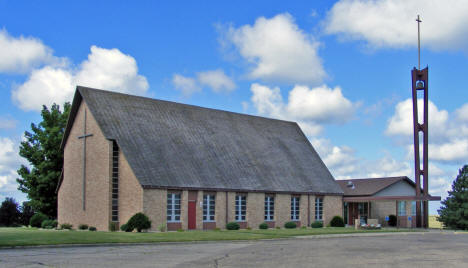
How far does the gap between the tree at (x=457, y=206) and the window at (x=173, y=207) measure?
25011mm

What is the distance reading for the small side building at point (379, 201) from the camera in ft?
164

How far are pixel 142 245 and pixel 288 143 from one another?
2923 centimetres

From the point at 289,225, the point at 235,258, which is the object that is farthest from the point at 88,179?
the point at 235,258

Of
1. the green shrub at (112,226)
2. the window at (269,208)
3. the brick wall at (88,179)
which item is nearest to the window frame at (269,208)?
the window at (269,208)

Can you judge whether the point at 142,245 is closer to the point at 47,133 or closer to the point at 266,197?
the point at 266,197

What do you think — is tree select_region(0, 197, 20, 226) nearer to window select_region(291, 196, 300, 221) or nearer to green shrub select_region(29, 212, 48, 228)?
green shrub select_region(29, 212, 48, 228)

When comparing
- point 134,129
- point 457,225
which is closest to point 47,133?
point 134,129

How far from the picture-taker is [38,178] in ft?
162

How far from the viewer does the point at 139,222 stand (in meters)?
33.7

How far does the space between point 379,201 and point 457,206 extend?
296 inches

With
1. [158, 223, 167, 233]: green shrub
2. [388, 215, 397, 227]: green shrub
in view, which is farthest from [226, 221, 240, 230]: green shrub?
[388, 215, 397, 227]: green shrub

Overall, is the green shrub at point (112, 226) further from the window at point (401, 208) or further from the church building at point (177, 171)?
the window at point (401, 208)

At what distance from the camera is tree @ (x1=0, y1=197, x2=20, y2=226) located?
53656 mm

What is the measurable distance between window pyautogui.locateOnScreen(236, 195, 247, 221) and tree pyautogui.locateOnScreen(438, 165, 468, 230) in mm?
18958
